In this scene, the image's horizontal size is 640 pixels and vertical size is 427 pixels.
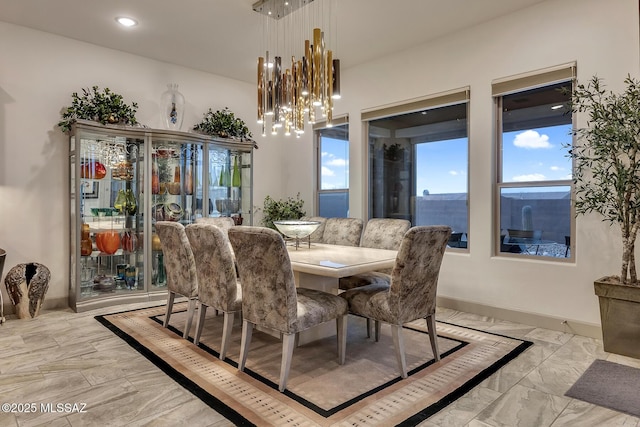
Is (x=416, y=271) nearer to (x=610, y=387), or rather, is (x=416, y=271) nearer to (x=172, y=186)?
(x=610, y=387)

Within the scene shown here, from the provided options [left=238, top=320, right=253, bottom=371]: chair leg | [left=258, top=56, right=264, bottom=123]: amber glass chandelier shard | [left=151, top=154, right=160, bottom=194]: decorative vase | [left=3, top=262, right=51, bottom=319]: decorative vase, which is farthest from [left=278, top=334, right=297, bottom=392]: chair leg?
[left=151, top=154, right=160, bottom=194]: decorative vase

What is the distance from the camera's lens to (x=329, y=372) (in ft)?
8.41

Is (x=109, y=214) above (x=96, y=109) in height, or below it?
below

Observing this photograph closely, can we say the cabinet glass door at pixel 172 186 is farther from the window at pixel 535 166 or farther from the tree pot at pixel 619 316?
the tree pot at pixel 619 316

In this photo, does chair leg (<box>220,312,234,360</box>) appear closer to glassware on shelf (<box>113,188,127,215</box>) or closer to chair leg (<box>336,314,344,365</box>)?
chair leg (<box>336,314,344,365</box>)

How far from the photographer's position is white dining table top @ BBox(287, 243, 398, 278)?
246cm

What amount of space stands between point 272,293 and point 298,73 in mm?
1765

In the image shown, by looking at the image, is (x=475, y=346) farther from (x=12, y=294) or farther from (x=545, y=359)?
(x=12, y=294)

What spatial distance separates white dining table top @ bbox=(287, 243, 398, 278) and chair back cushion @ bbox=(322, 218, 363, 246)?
1.47 ft

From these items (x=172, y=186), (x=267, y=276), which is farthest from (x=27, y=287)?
(x=267, y=276)

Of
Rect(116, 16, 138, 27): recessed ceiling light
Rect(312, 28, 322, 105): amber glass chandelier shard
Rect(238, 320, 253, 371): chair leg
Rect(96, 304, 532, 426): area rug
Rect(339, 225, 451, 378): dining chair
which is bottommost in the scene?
Rect(96, 304, 532, 426): area rug

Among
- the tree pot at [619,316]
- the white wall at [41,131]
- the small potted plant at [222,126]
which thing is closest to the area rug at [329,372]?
the tree pot at [619,316]

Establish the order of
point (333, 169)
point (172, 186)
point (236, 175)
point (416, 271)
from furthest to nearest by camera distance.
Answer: point (333, 169)
point (236, 175)
point (172, 186)
point (416, 271)

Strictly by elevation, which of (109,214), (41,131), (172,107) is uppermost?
(172,107)
